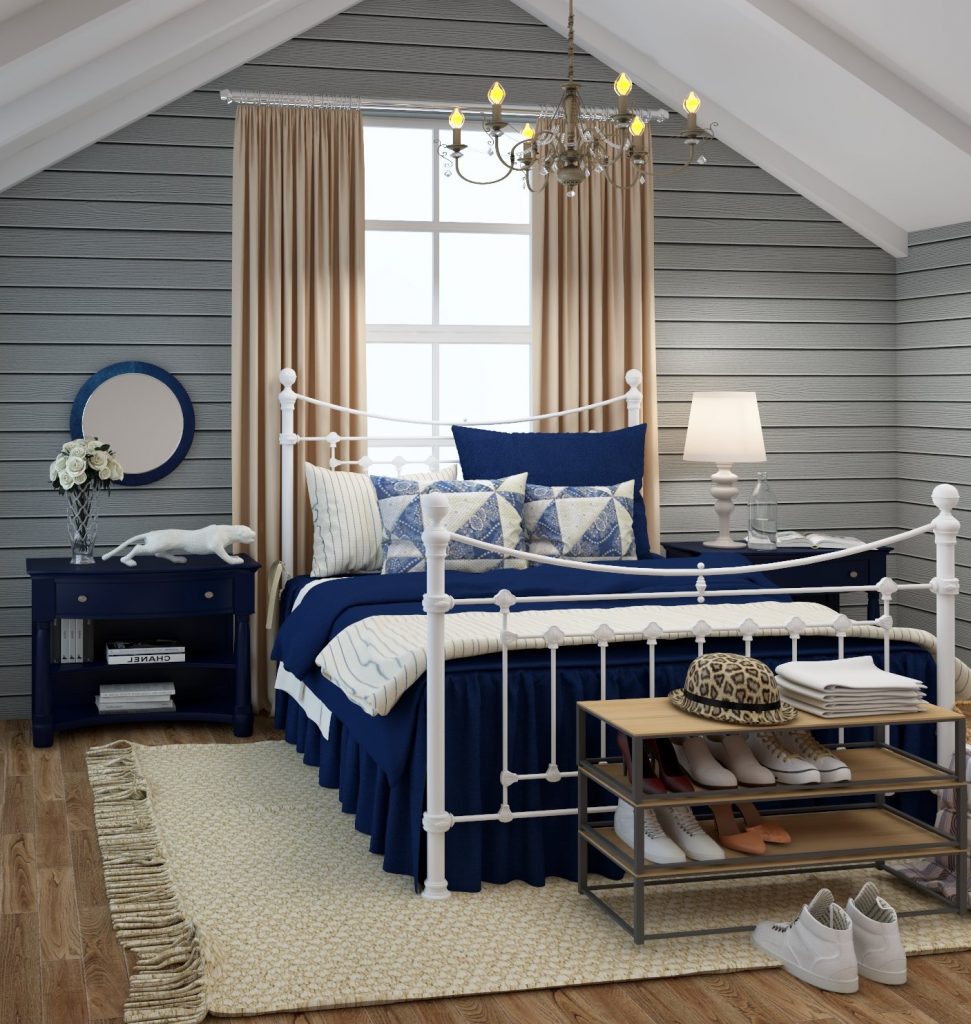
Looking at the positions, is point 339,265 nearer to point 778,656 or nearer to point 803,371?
point 803,371

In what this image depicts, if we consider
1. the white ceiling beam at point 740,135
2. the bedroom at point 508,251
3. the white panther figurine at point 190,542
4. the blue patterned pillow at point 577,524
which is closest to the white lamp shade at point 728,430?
the bedroom at point 508,251

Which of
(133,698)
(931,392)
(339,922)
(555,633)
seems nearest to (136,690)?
(133,698)

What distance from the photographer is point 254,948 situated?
112 inches

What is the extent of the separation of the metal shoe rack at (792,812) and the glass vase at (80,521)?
2.31 m

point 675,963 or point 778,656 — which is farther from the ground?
point 778,656

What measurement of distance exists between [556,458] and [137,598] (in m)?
1.64

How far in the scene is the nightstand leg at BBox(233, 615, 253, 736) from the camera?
4.82m

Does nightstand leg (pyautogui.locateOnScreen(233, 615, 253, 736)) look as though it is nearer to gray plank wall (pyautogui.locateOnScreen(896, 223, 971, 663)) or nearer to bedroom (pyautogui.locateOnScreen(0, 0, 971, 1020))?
bedroom (pyautogui.locateOnScreen(0, 0, 971, 1020))

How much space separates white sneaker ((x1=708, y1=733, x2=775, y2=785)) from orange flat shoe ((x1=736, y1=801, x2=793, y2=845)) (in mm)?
130

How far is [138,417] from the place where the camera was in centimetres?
510

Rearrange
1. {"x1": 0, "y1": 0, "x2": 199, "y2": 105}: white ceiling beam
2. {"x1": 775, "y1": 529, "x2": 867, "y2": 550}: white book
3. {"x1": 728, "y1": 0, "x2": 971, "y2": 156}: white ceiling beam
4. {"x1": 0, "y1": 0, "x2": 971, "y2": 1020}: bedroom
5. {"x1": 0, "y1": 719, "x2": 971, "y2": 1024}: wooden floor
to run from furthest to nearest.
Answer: {"x1": 775, "y1": 529, "x2": 867, "y2": 550}: white book → {"x1": 0, "y1": 0, "x2": 971, "y2": 1020}: bedroom → {"x1": 728, "y1": 0, "x2": 971, "y2": 156}: white ceiling beam → {"x1": 0, "y1": 0, "x2": 199, "y2": 105}: white ceiling beam → {"x1": 0, "y1": 719, "x2": 971, "y2": 1024}: wooden floor

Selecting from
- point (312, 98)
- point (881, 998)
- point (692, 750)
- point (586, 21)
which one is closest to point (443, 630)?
point (692, 750)

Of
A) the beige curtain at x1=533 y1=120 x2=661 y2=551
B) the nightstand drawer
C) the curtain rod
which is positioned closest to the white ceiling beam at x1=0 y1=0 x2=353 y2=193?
the curtain rod

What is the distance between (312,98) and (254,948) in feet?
11.4
